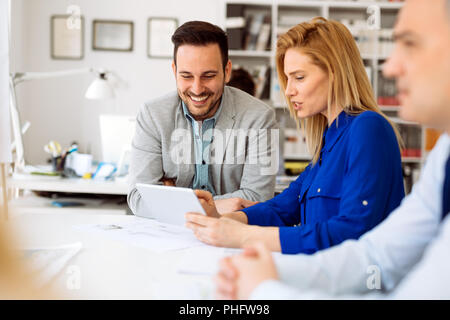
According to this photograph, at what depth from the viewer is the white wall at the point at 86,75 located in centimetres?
464

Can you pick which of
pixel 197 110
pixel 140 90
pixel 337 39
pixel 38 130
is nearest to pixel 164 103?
pixel 197 110

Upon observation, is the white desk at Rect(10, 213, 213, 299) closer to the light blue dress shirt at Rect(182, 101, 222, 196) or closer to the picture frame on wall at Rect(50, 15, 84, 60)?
the light blue dress shirt at Rect(182, 101, 222, 196)

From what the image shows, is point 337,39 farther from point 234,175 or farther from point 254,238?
point 234,175

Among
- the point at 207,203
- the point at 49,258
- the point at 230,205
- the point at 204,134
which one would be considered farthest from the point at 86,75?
the point at 49,258

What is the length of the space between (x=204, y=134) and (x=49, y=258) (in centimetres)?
104

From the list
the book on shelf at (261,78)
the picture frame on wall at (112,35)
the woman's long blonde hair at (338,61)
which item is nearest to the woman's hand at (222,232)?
the woman's long blonde hair at (338,61)

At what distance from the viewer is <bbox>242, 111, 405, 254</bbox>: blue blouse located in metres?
1.05

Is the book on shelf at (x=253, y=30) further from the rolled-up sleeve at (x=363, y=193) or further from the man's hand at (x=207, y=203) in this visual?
the rolled-up sleeve at (x=363, y=193)

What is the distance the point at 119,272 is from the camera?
0.92 meters

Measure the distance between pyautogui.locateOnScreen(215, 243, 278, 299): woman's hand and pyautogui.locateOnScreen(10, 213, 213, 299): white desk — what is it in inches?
2.6

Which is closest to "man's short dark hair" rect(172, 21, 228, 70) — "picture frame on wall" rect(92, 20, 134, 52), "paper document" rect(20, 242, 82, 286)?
"paper document" rect(20, 242, 82, 286)

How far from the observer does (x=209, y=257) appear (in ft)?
3.37

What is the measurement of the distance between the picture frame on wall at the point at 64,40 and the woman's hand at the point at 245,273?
173 inches
